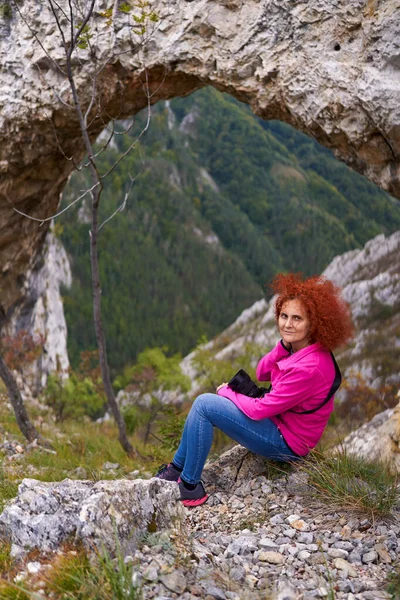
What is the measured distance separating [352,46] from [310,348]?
3.12 m

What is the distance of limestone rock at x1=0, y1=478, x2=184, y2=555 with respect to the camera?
8.50 feet

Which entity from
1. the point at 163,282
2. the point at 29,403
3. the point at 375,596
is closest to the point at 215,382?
the point at 29,403

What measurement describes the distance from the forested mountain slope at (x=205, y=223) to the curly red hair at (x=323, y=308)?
49.0 metres

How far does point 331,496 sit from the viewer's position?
3457 mm

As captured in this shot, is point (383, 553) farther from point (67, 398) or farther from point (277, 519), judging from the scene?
point (67, 398)

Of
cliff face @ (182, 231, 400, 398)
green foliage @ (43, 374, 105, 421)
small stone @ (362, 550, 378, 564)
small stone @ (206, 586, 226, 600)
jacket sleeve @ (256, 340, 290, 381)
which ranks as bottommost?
cliff face @ (182, 231, 400, 398)

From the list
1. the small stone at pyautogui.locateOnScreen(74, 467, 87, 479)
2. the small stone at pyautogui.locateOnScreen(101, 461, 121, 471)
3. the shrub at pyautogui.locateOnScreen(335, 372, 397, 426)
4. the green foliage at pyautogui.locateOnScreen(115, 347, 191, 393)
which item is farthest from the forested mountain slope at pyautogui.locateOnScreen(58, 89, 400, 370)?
the small stone at pyautogui.locateOnScreen(74, 467, 87, 479)

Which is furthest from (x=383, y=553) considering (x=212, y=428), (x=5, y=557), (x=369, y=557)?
(x=5, y=557)

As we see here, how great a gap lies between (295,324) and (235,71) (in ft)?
11.3

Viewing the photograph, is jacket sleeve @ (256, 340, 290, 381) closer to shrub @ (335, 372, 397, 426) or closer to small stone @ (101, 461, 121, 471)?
small stone @ (101, 461, 121, 471)

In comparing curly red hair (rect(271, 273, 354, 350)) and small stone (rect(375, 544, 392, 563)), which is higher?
curly red hair (rect(271, 273, 354, 350))

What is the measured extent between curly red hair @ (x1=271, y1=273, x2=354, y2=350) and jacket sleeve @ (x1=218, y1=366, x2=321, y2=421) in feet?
0.93

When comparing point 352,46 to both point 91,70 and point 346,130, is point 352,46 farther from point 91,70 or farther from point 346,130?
point 91,70

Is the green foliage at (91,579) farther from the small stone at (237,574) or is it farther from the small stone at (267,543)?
the small stone at (267,543)
